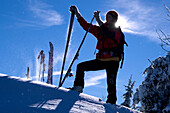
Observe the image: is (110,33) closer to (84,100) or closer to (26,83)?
(84,100)

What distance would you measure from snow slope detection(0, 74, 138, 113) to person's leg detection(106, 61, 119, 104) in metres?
0.80

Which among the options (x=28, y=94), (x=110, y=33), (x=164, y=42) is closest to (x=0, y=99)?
(x=28, y=94)

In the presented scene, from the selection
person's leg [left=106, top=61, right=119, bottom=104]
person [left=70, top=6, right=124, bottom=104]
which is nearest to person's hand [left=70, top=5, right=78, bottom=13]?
person [left=70, top=6, right=124, bottom=104]

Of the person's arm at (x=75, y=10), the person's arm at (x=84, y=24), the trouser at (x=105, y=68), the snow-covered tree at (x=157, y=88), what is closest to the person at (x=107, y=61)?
the trouser at (x=105, y=68)

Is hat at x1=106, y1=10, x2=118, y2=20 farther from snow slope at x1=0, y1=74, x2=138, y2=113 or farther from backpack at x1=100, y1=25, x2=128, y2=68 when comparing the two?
snow slope at x1=0, y1=74, x2=138, y2=113

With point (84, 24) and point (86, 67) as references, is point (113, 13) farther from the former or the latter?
point (86, 67)

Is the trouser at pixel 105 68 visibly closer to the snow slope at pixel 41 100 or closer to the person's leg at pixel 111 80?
the person's leg at pixel 111 80

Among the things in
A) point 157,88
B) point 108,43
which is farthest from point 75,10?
point 157,88

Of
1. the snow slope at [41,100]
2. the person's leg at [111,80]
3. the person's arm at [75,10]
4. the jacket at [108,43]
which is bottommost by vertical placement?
the snow slope at [41,100]

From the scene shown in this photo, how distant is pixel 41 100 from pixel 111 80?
191 cm

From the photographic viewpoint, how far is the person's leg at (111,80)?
15.1ft

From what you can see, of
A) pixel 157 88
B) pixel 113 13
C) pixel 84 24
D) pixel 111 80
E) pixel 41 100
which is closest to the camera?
pixel 41 100

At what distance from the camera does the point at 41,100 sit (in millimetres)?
3074

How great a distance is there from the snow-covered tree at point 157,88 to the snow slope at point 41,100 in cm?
383
